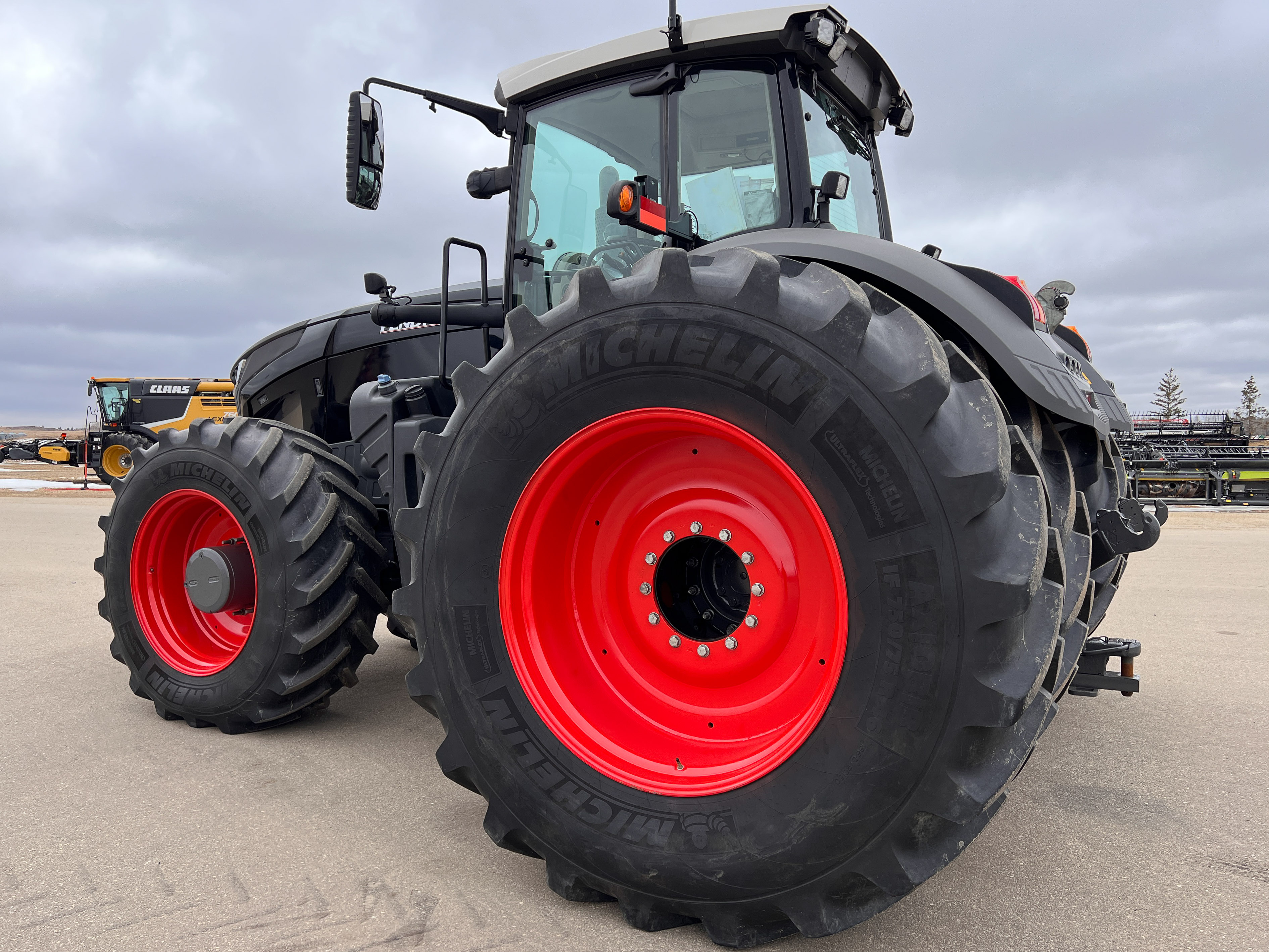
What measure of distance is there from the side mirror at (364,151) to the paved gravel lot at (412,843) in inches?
81.8

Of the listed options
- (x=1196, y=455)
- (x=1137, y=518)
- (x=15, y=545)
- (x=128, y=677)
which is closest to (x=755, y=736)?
(x=1137, y=518)

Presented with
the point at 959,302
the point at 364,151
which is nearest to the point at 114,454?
the point at 364,151

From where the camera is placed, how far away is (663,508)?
2199 mm

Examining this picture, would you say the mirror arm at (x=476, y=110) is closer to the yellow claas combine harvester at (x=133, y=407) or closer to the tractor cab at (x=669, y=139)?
the tractor cab at (x=669, y=139)

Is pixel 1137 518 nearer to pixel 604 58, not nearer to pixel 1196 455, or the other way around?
pixel 604 58

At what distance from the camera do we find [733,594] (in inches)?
85.0

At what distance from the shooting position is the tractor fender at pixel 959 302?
208 centimetres

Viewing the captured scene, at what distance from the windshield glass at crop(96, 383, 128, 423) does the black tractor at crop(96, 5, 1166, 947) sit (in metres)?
24.0

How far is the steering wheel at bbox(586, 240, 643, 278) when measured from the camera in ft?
10.2

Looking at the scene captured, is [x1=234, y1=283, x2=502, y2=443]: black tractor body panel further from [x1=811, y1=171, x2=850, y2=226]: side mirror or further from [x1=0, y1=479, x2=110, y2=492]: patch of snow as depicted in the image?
[x1=0, y1=479, x2=110, y2=492]: patch of snow

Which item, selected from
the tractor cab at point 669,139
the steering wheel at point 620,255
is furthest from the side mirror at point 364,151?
the steering wheel at point 620,255

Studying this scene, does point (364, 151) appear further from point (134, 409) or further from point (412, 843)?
point (134, 409)

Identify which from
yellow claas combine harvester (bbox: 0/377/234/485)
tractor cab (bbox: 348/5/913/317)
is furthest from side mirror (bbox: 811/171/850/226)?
yellow claas combine harvester (bbox: 0/377/234/485)

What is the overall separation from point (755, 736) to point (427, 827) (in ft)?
3.41
